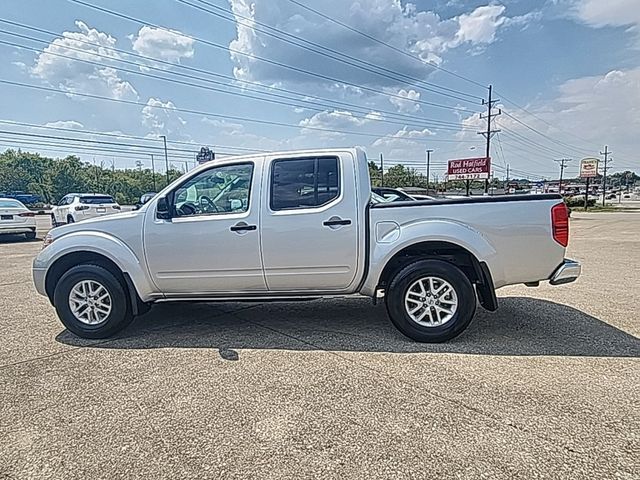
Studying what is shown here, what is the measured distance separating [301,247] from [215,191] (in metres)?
1.13

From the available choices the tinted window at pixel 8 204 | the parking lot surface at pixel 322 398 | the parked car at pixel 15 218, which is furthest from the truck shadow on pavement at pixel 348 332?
the tinted window at pixel 8 204

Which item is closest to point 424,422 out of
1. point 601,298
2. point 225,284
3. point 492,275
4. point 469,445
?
point 469,445

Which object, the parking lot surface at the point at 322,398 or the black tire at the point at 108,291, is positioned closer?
the parking lot surface at the point at 322,398

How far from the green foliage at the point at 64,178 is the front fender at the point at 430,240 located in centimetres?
6991

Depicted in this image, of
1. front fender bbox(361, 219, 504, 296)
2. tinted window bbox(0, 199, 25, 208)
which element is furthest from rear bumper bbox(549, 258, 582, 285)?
tinted window bbox(0, 199, 25, 208)

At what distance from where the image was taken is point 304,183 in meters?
4.77

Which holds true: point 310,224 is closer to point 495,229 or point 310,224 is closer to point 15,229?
point 495,229

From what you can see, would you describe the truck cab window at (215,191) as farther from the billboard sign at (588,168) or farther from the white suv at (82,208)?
the billboard sign at (588,168)

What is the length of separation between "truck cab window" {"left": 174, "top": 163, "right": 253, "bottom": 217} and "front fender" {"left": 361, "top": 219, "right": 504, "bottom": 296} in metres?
1.46

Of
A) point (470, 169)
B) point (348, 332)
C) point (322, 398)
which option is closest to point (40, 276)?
point (348, 332)

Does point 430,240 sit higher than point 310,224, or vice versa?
point 310,224

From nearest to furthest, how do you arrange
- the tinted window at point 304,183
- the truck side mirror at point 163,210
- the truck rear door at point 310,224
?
the truck rear door at point 310,224 → the tinted window at point 304,183 → the truck side mirror at point 163,210

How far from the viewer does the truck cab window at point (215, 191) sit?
483 centimetres

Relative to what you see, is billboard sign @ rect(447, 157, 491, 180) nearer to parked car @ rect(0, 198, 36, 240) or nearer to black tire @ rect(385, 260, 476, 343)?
parked car @ rect(0, 198, 36, 240)
